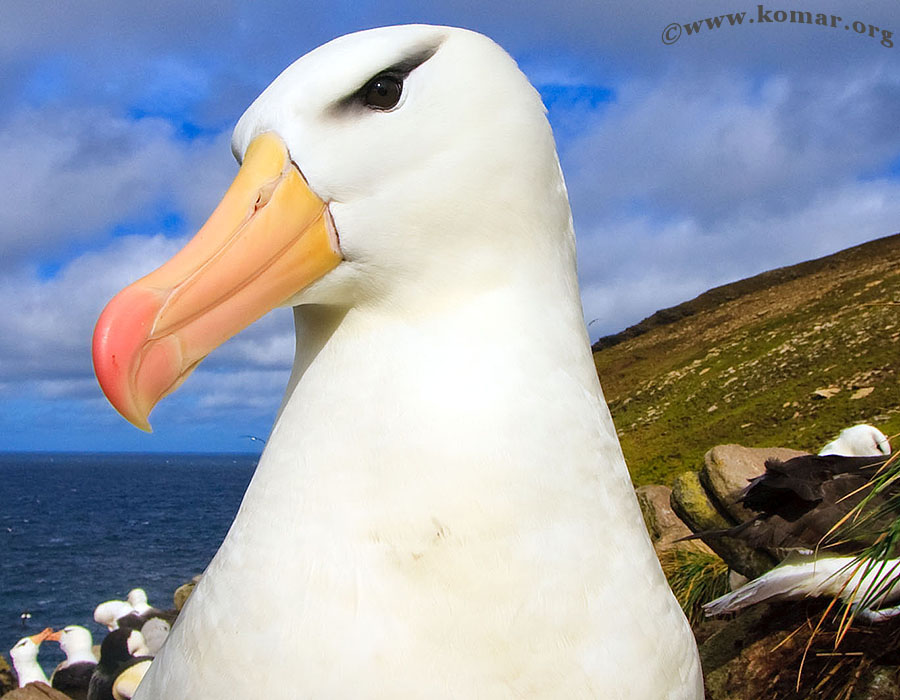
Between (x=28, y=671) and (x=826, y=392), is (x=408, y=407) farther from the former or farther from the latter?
(x=28, y=671)

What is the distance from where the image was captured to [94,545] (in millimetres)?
61688

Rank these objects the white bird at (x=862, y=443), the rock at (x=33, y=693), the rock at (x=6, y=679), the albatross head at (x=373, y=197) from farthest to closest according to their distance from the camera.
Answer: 1. the rock at (x=6, y=679)
2. the rock at (x=33, y=693)
3. the white bird at (x=862, y=443)
4. the albatross head at (x=373, y=197)

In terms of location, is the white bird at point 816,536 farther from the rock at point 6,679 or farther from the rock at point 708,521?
the rock at point 6,679

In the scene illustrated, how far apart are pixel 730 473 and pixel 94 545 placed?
63.5 meters

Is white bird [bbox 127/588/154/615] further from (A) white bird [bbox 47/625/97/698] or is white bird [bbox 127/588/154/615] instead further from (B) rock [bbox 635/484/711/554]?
(B) rock [bbox 635/484/711/554]

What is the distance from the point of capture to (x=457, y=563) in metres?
1.47

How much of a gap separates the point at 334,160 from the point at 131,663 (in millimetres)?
10668

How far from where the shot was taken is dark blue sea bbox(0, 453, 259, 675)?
38.0 metres

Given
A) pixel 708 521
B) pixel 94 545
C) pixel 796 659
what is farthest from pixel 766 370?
pixel 94 545

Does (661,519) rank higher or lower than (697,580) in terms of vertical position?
higher

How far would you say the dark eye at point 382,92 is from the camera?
1659 millimetres

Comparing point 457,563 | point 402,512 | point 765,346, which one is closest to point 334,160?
point 402,512

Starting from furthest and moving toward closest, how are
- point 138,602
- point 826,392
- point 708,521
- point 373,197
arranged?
point 138,602, point 826,392, point 708,521, point 373,197

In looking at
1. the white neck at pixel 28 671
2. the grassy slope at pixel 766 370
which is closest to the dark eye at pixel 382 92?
the grassy slope at pixel 766 370
